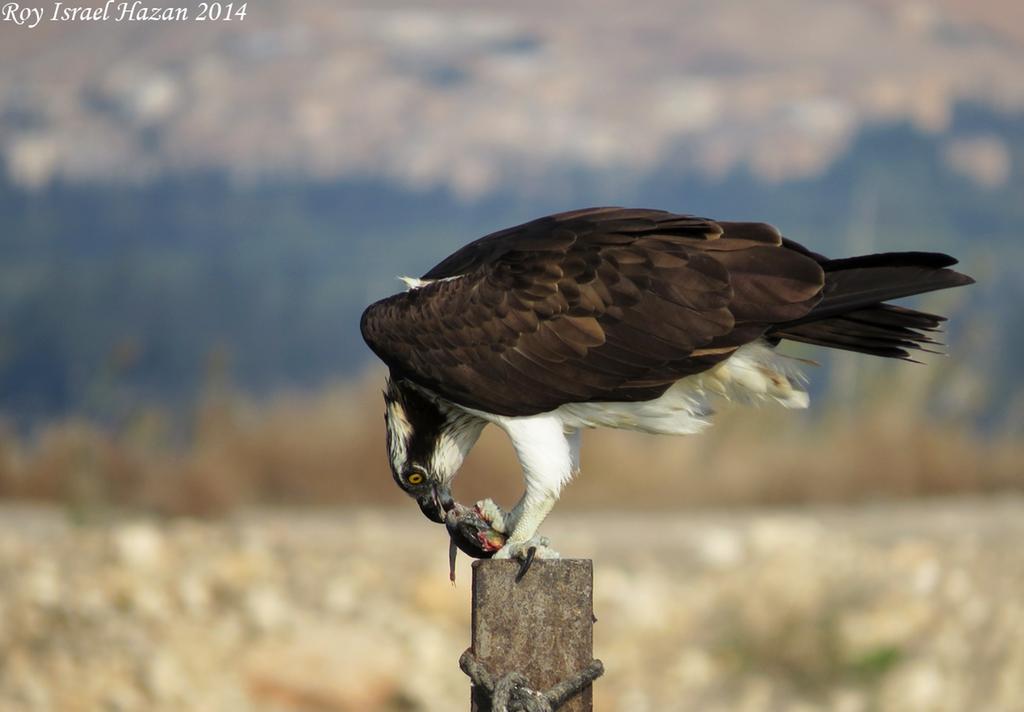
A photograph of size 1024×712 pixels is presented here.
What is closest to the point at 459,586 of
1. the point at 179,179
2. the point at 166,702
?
the point at 166,702

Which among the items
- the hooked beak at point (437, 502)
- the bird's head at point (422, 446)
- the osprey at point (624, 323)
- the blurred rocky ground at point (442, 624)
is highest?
the osprey at point (624, 323)

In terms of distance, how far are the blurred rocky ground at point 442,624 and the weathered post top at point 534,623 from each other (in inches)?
180

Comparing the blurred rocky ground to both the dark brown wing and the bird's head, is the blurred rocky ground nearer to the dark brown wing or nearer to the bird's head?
the bird's head

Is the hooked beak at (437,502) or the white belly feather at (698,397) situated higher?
the white belly feather at (698,397)

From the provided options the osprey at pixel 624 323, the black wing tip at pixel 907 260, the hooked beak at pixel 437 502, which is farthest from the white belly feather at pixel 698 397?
the hooked beak at pixel 437 502

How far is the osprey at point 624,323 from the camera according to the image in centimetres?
424

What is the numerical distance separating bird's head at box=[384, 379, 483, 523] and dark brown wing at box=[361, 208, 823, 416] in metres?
0.33

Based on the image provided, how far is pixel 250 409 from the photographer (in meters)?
13.6

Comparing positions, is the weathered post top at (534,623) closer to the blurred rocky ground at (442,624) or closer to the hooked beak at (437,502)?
the hooked beak at (437,502)

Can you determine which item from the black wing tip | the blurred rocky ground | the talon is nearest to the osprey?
the black wing tip

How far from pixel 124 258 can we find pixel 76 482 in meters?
15.8

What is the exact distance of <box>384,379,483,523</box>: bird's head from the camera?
481 centimetres

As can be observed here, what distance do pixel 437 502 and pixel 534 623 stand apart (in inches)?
39.8

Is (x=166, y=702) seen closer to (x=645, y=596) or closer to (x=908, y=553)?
(x=645, y=596)
